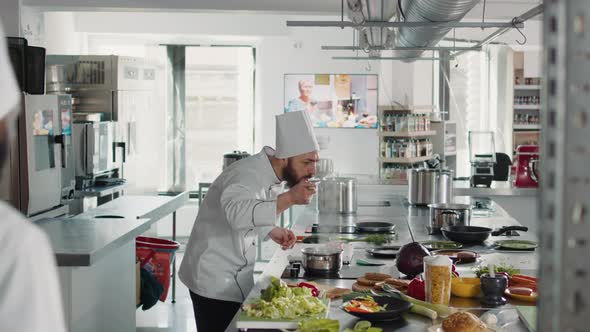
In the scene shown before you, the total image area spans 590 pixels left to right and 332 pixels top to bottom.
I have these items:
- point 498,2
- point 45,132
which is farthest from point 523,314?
point 498,2

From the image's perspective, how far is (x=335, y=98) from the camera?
1043cm

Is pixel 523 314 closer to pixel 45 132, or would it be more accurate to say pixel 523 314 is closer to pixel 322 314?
pixel 322 314

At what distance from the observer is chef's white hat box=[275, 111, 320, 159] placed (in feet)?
12.2

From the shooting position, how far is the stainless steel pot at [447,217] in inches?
178

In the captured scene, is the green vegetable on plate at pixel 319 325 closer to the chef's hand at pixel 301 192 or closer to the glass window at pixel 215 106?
the chef's hand at pixel 301 192

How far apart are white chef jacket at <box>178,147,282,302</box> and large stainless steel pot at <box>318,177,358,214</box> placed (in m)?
2.05

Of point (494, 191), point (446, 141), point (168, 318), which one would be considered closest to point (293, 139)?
point (168, 318)

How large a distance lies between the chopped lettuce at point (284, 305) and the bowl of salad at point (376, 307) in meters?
0.11

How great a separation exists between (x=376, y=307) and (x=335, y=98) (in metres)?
7.95

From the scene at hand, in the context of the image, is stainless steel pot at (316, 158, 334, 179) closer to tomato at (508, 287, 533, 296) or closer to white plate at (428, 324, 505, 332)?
tomato at (508, 287, 533, 296)

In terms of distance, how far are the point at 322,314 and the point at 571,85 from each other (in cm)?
178

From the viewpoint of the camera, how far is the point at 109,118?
805 centimetres

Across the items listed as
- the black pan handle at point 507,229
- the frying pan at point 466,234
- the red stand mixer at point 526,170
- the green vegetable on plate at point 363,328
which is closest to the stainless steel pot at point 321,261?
the green vegetable on plate at point 363,328

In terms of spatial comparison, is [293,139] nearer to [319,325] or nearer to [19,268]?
[319,325]
